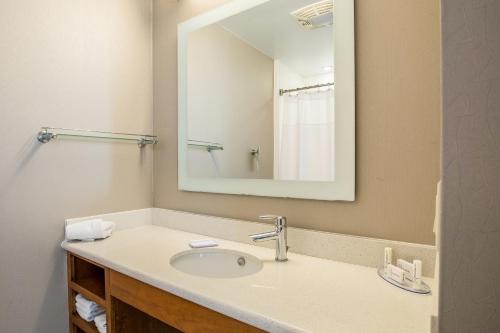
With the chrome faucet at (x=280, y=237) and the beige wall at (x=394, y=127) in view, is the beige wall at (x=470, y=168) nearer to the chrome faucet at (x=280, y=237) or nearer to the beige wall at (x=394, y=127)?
the beige wall at (x=394, y=127)

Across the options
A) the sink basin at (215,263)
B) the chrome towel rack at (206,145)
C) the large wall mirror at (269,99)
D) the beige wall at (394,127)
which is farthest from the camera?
the chrome towel rack at (206,145)

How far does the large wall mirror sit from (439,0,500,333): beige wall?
0.61m

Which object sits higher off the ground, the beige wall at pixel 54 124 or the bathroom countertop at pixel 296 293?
the beige wall at pixel 54 124

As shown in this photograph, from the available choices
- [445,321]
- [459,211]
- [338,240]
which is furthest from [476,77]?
[338,240]

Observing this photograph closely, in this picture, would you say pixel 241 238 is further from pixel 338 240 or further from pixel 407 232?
pixel 407 232

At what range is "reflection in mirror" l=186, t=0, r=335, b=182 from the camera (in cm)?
107

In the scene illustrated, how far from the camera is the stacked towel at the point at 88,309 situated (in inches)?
46.5

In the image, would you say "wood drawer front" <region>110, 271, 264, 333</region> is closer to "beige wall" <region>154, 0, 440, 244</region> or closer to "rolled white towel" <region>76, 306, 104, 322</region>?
"rolled white towel" <region>76, 306, 104, 322</region>

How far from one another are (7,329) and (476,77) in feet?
5.52

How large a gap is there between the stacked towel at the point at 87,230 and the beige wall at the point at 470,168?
4.34 feet

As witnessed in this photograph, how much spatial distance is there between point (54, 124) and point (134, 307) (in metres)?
0.88

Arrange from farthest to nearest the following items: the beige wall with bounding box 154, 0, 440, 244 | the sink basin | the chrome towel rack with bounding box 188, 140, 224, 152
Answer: the chrome towel rack with bounding box 188, 140, 224, 152 → the sink basin → the beige wall with bounding box 154, 0, 440, 244

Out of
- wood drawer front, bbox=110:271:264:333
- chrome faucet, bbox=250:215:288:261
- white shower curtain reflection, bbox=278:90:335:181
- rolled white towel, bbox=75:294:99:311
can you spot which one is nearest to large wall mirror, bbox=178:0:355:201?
white shower curtain reflection, bbox=278:90:335:181

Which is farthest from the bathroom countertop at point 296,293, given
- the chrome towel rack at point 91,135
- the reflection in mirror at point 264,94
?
the chrome towel rack at point 91,135
